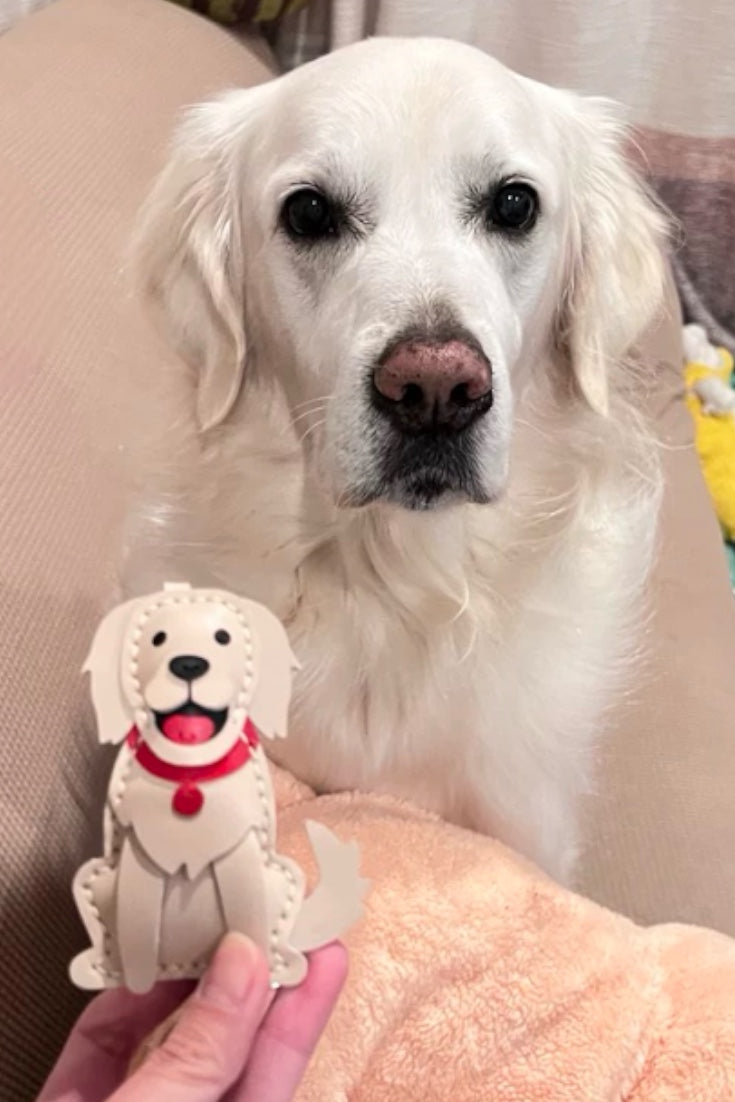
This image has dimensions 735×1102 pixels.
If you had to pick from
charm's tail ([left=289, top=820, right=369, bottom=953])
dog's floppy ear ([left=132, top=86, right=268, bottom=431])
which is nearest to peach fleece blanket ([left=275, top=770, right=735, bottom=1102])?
charm's tail ([left=289, top=820, right=369, bottom=953])

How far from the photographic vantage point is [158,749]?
A: 0.56m

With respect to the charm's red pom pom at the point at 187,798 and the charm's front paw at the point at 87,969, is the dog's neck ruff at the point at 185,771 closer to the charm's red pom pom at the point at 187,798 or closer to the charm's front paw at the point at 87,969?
the charm's red pom pom at the point at 187,798

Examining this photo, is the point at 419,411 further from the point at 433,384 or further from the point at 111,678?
the point at 111,678

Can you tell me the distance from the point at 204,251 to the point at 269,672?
2.25ft

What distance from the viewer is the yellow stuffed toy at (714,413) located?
191 centimetres

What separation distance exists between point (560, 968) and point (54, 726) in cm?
49

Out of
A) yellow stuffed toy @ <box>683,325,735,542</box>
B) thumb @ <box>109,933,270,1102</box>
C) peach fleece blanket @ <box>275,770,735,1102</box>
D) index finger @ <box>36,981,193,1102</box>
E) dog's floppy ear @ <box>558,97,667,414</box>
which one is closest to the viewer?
thumb @ <box>109,933,270,1102</box>

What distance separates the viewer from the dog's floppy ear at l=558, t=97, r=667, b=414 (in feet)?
3.87

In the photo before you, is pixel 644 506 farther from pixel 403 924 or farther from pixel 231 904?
pixel 231 904

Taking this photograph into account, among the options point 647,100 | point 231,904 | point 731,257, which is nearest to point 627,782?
point 231,904

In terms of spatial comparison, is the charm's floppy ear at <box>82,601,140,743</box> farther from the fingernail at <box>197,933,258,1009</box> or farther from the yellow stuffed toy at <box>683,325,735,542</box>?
the yellow stuffed toy at <box>683,325,735,542</box>

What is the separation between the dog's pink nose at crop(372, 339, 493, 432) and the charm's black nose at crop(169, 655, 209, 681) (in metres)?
0.39

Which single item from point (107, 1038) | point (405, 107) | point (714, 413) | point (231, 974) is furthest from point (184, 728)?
point (714, 413)

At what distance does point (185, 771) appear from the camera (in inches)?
22.1
